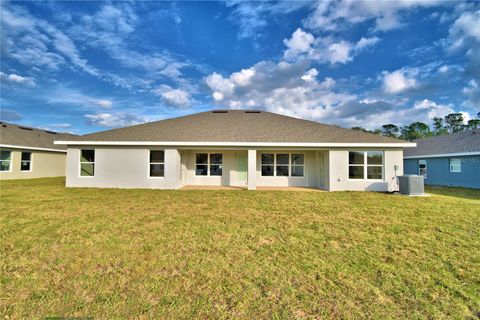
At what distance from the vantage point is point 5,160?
17.6m

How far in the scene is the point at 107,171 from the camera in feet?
44.5

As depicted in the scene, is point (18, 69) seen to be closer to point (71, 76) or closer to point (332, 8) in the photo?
point (71, 76)

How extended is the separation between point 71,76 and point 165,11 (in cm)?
1017

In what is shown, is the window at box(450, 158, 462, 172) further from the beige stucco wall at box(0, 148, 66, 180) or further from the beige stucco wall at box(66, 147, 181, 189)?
the beige stucco wall at box(0, 148, 66, 180)

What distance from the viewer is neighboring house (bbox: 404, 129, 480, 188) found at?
1579 centimetres

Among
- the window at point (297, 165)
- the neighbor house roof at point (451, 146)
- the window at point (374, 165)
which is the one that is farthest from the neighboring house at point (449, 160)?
the window at point (297, 165)

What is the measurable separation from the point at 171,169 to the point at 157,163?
3.24 ft

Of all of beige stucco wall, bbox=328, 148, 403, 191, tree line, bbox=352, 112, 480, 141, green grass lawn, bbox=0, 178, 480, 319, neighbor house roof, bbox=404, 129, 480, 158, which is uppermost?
tree line, bbox=352, 112, 480, 141

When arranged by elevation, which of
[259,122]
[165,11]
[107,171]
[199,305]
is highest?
[165,11]

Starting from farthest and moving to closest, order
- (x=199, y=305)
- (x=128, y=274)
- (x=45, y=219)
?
(x=45, y=219), (x=128, y=274), (x=199, y=305)

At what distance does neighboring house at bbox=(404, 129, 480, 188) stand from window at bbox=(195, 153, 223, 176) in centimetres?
1653

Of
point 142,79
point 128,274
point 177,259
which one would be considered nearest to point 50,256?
point 128,274

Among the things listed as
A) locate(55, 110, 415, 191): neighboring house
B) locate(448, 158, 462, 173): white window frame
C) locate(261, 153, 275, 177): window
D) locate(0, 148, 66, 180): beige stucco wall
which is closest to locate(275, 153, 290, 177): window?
locate(261, 153, 275, 177): window

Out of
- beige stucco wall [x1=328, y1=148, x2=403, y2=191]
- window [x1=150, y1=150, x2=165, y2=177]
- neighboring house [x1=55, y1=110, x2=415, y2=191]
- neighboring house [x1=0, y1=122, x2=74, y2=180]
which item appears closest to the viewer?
beige stucco wall [x1=328, y1=148, x2=403, y2=191]
